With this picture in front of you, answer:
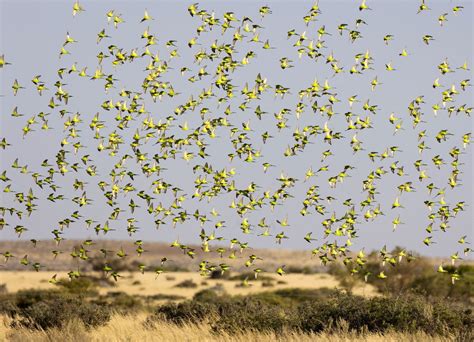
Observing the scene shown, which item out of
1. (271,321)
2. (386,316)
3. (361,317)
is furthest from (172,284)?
(386,316)

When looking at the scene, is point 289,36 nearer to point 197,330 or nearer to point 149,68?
point 149,68

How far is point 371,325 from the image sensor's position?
24.7 m

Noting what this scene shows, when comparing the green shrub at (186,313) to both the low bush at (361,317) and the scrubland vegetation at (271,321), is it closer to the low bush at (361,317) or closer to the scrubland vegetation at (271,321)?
the scrubland vegetation at (271,321)

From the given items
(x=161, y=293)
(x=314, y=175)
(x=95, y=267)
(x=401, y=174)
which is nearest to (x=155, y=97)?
(x=314, y=175)

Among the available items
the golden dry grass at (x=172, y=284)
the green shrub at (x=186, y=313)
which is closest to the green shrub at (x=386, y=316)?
the green shrub at (x=186, y=313)

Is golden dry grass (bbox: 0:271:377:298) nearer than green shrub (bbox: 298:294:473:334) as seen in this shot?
No

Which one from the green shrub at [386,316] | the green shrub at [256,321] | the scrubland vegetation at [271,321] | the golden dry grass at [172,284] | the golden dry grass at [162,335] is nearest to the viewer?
the golden dry grass at [162,335]

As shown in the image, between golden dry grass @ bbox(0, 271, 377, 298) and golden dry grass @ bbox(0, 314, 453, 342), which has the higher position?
golden dry grass @ bbox(0, 314, 453, 342)

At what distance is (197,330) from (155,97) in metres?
6.68

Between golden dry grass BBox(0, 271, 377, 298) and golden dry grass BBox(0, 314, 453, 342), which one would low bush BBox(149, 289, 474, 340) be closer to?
golden dry grass BBox(0, 314, 453, 342)

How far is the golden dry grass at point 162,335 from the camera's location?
21484 millimetres

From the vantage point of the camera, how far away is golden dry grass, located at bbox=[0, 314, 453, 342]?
21.5 m

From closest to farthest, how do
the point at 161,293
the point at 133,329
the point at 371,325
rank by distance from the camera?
the point at 371,325 < the point at 133,329 < the point at 161,293

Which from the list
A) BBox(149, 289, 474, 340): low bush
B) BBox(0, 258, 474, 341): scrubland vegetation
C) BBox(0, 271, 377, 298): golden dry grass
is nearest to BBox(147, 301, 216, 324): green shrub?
BBox(0, 258, 474, 341): scrubland vegetation
